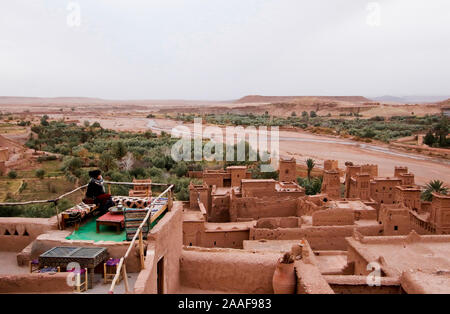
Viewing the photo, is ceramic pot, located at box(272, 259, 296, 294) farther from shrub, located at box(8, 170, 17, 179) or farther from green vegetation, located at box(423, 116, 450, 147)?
green vegetation, located at box(423, 116, 450, 147)

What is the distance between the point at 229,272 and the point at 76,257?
3.19 metres

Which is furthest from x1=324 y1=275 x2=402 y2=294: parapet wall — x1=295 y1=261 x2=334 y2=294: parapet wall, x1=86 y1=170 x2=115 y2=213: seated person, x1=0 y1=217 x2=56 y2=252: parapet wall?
x1=0 y1=217 x2=56 y2=252: parapet wall

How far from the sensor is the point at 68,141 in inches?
1866

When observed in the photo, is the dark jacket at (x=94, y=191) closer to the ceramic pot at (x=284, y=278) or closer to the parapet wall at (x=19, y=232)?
the parapet wall at (x=19, y=232)

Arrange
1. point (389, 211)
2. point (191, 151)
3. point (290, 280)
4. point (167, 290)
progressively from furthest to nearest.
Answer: point (191, 151) → point (389, 211) → point (290, 280) → point (167, 290)

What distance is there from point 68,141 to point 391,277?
45318 millimetres

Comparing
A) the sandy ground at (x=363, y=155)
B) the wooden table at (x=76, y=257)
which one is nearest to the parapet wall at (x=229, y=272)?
the wooden table at (x=76, y=257)

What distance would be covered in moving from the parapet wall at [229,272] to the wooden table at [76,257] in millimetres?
2329

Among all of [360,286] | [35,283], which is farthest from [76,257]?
[360,286]

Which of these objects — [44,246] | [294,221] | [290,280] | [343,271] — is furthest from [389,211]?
[44,246]
